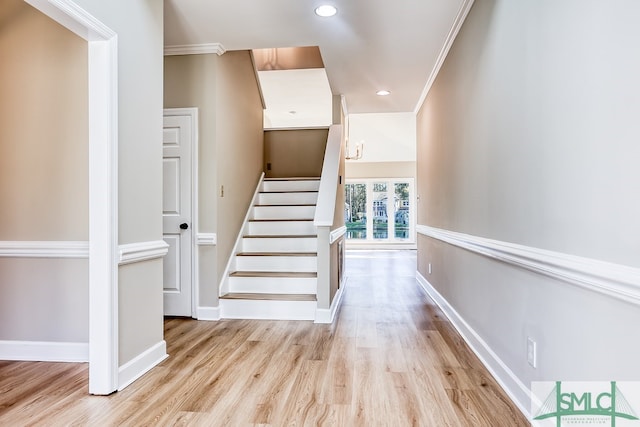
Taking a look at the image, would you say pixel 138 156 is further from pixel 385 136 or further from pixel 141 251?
pixel 385 136

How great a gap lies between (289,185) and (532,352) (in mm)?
3860

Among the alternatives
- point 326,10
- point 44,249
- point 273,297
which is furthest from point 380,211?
point 44,249

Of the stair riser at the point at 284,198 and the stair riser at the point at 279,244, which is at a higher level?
A: the stair riser at the point at 284,198

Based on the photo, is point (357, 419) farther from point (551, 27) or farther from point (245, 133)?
point (245, 133)

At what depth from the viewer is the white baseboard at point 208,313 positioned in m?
3.52

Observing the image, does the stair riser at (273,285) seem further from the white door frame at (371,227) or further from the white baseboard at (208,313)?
the white door frame at (371,227)

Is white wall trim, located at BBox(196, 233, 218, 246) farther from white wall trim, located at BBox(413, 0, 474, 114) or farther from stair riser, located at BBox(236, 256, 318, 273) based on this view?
white wall trim, located at BBox(413, 0, 474, 114)

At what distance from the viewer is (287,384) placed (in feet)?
7.13

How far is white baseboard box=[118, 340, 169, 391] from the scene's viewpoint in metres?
2.13

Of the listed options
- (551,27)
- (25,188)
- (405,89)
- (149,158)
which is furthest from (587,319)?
(405,89)

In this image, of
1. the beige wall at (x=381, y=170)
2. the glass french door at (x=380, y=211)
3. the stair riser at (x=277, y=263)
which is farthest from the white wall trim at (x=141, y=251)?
the beige wall at (x=381, y=170)

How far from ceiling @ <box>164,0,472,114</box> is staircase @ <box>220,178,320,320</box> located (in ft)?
5.48

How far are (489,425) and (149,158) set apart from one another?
229 cm

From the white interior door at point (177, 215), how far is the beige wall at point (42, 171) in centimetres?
113
